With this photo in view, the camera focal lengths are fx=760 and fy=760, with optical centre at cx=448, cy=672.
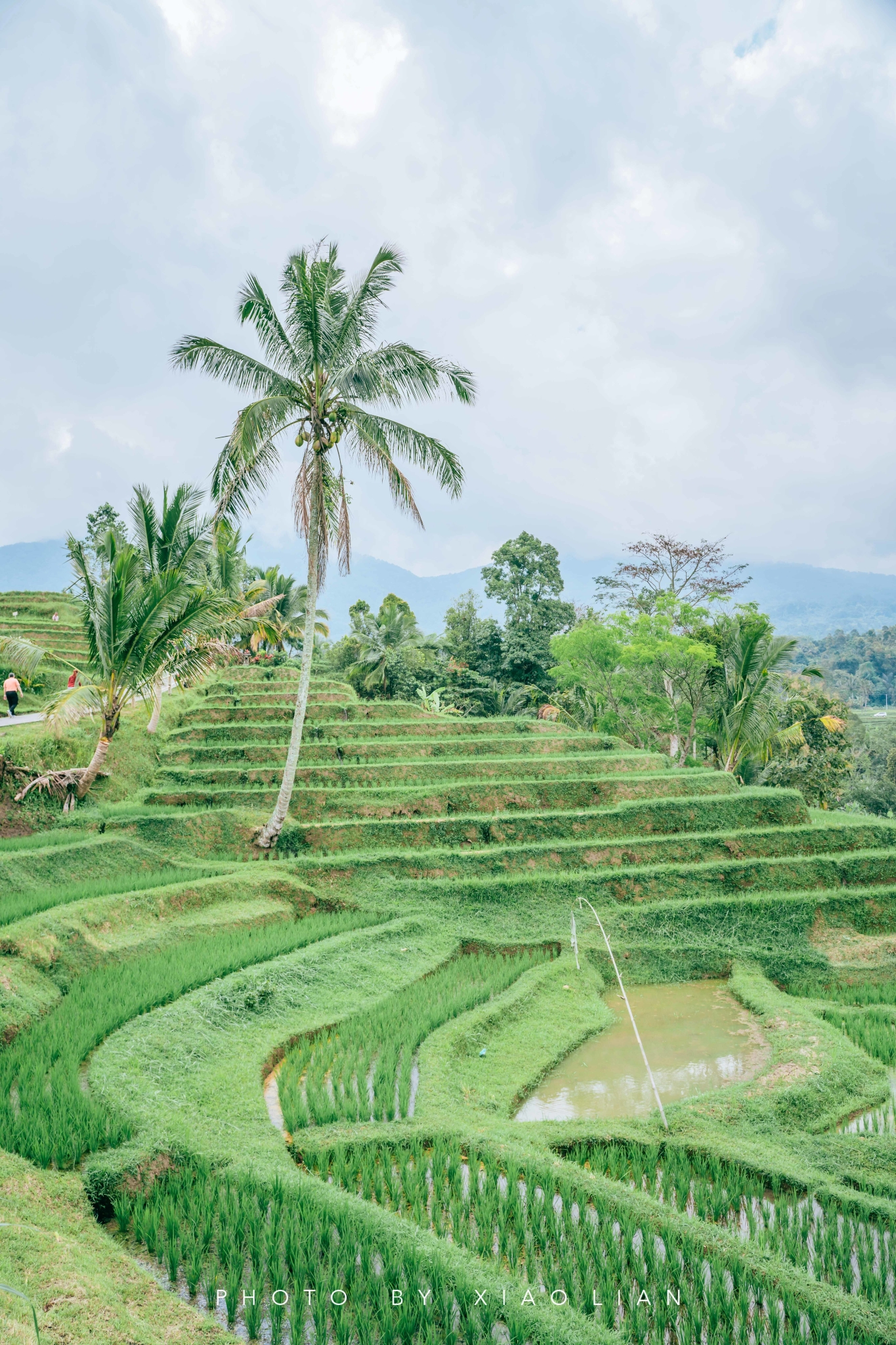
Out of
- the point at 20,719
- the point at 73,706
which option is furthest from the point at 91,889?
the point at 20,719

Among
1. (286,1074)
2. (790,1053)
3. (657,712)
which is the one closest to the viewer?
(286,1074)

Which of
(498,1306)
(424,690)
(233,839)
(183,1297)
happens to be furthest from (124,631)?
(424,690)

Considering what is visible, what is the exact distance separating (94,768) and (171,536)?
471 cm

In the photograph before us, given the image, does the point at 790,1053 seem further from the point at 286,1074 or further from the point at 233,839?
the point at 233,839

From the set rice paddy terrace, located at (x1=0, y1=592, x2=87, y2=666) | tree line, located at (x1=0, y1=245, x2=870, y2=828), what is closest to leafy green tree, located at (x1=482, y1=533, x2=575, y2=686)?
tree line, located at (x1=0, y1=245, x2=870, y2=828)

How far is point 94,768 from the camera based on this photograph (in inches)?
485

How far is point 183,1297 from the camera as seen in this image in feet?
12.7

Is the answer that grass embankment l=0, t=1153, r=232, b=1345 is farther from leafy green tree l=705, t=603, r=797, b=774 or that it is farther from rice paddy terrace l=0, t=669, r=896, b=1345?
leafy green tree l=705, t=603, r=797, b=774

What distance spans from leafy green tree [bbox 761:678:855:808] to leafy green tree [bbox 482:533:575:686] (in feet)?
32.1

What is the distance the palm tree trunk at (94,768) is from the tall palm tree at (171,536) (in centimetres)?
219

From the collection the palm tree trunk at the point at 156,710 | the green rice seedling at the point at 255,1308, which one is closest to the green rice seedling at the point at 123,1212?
the green rice seedling at the point at 255,1308

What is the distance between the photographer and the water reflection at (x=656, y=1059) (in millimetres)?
7066

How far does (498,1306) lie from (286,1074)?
340cm

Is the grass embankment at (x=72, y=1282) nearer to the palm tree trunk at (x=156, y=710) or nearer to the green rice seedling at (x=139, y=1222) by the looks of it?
the green rice seedling at (x=139, y=1222)
